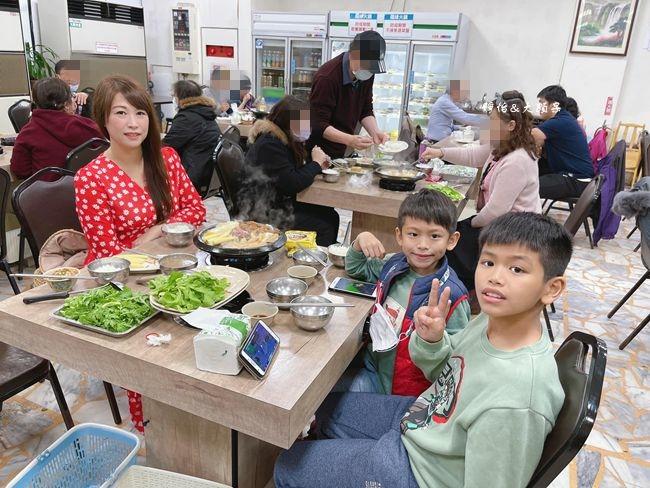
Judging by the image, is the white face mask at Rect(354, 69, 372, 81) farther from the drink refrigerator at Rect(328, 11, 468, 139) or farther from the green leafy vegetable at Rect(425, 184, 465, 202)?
the drink refrigerator at Rect(328, 11, 468, 139)

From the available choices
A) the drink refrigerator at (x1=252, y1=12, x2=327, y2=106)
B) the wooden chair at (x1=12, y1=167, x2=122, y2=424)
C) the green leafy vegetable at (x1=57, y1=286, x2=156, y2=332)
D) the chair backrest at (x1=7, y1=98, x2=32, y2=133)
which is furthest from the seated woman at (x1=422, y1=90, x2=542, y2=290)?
the drink refrigerator at (x1=252, y1=12, x2=327, y2=106)

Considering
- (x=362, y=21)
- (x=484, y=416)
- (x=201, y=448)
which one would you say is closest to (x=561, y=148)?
(x=362, y=21)

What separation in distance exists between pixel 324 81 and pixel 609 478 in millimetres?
2813

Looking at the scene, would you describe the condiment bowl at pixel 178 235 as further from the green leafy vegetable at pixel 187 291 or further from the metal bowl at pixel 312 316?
the metal bowl at pixel 312 316

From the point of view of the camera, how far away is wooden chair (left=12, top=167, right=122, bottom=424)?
88.5 inches

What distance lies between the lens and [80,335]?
4.63ft

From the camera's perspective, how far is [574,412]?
43.5 inches

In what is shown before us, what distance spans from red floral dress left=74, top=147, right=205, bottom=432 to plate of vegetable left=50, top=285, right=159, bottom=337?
658mm

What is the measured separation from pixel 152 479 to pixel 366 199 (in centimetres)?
193

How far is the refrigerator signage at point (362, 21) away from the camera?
7559mm

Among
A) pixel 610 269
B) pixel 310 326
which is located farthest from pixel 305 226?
pixel 610 269

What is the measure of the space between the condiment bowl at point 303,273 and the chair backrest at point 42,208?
1275mm

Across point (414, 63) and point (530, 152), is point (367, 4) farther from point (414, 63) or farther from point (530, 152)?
point (530, 152)

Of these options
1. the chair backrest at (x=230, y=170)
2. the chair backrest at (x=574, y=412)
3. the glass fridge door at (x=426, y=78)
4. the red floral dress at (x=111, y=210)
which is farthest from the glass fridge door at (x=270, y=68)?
the chair backrest at (x=574, y=412)
